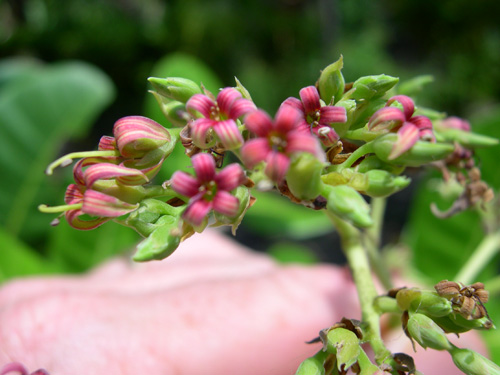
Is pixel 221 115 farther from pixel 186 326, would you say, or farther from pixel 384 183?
pixel 186 326

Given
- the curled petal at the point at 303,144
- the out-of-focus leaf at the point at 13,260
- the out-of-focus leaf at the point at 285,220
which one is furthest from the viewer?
the out-of-focus leaf at the point at 285,220

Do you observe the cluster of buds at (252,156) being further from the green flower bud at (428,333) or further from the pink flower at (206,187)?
the green flower bud at (428,333)

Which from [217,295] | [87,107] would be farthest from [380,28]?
[217,295]

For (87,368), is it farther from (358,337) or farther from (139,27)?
(139,27)

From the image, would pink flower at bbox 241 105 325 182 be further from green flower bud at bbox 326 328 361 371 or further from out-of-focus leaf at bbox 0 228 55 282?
out-of-focus leaf at bbox 0 228 55 282

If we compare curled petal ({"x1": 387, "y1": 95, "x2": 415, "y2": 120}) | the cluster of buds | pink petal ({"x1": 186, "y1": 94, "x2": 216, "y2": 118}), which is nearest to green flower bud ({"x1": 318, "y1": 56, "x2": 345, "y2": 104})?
the cluster of buds

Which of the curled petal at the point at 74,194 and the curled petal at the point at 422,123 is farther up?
the curled petal at the point at 422,123

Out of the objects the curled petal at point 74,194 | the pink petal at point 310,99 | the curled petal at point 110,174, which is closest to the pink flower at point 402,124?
the pink petal at point 310,99
